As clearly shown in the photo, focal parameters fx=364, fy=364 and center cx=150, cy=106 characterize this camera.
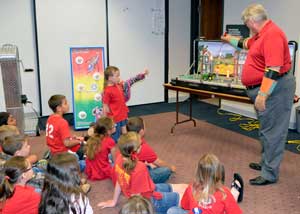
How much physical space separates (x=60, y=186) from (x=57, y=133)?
1.43 m

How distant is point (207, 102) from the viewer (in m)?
6.59

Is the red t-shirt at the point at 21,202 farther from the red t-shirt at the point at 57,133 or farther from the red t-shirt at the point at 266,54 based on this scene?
the red t-shirt at the point at 266,54

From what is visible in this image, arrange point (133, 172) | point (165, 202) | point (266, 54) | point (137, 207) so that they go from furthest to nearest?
point (266, 54)
point (165, 202)
point (133, 172)
point (137, 207)

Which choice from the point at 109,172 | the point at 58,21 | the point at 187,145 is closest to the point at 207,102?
the point at 187,145

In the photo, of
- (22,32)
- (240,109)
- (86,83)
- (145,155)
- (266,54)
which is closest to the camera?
(266,54)

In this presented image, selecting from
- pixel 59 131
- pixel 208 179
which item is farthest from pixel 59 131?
pixel 208 179

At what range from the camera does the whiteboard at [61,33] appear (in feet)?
17.3

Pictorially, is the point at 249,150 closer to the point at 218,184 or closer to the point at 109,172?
the point at 109,172

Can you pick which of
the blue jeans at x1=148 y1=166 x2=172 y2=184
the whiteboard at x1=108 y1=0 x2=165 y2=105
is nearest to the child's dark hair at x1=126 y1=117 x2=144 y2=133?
the blue jeans at x1=148 y1=166 x2=172 y2=184

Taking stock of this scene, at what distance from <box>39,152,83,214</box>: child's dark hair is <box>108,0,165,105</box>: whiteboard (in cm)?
415

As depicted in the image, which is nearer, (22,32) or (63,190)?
(63,190)

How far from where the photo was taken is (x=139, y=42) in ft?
20.0

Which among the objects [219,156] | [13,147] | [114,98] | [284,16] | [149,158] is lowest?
[219,156]

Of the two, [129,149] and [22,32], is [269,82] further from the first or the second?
[22,32]
